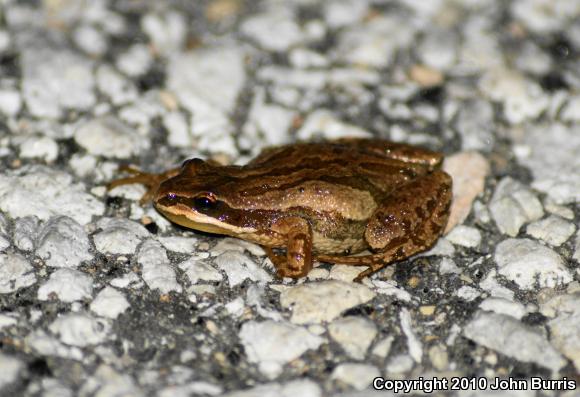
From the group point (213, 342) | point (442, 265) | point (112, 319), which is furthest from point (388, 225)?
point (112, 319)

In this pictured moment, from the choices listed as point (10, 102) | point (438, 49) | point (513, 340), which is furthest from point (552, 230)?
point (10, 102)

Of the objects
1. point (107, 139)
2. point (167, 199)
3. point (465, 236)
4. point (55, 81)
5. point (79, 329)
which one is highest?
point (55, 81)

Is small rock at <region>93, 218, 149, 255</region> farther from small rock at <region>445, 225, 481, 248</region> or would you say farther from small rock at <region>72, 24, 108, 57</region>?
small rock at <region>445, 225, 481, 248</region>

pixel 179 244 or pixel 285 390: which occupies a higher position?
pixel 179 244

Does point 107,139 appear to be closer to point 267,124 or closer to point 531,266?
point 267,124

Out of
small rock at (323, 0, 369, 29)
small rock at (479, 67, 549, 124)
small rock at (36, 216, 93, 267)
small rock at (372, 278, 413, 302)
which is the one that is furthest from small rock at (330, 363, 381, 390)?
small rock at (323, 0, 369, 29)

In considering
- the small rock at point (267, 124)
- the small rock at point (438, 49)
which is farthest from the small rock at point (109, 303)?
the small rock at point (438, 49)
